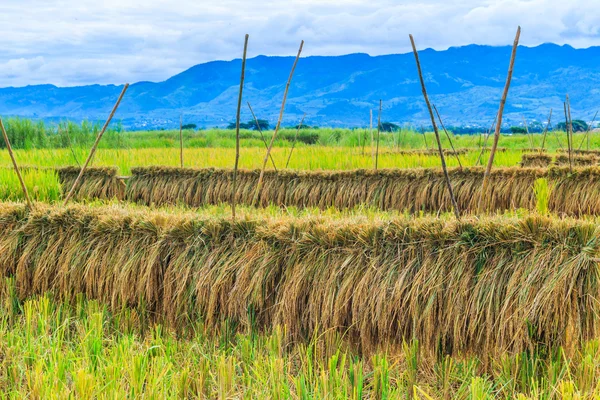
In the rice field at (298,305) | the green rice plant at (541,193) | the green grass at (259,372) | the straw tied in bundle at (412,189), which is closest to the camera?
the green grass at (259,372)

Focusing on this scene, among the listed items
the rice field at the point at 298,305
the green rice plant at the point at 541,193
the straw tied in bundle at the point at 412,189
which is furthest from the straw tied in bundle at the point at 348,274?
the green rice plant at the point at 541,193

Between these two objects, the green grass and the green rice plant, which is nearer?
the green grass

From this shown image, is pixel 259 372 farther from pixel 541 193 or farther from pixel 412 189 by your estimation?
pixel 412 189

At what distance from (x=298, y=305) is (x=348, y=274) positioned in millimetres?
336

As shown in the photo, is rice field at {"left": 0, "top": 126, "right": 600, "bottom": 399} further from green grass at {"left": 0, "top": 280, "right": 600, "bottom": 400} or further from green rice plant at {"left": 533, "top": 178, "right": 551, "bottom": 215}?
green rice plant at {"left": 533, "top": 178, "right": 551, "bottom": 215}

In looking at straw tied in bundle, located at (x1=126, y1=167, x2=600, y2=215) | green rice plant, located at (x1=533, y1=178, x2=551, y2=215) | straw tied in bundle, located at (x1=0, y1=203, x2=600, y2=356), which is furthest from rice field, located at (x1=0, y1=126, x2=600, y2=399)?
green rice plant, located at (x1=533, y1=178, x2=551, y2=215)

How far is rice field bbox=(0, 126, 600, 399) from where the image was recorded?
8.71 ft

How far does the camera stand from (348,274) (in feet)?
10.8

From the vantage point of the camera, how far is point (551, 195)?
23.1 ft

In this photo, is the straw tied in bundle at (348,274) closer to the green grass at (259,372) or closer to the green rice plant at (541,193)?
the green grass at (259,372)

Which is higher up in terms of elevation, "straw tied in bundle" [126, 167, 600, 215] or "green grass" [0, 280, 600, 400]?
"straw tied in bundle" [126, 167, 600, 215]

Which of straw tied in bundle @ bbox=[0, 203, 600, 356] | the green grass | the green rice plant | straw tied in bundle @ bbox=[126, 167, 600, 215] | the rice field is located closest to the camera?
the green grass

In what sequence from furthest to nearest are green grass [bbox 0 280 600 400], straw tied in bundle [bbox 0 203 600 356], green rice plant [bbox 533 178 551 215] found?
green rice plant [bbox 533 178 551 215] → straw tied in bundle [bbox 0 203 600 356] → green grass [bbox 0 280 600 400]

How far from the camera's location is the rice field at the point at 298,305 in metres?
2.66
